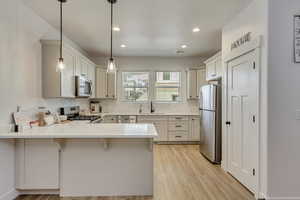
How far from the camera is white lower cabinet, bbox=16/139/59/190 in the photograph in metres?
2.72

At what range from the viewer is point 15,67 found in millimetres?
2773

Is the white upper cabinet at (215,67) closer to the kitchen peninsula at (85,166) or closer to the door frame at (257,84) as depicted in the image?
the door frame at (257,84)

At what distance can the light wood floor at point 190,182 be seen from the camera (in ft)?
8.93

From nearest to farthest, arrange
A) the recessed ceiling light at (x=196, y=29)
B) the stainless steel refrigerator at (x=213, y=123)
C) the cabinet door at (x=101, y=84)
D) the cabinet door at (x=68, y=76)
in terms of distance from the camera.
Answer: the cabinet door at (x=68, y=76) < the recessed ceiling light at (x=196, y=29) < the stainless steel refrigerator at (x=213, y=123) < the cabinet door at (x=101, y=84)

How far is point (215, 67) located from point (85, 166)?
3.42 m

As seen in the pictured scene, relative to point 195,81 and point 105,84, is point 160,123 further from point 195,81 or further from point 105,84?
point 105,84

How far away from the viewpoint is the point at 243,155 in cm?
308

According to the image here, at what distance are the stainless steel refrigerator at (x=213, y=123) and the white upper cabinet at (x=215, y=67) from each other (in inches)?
15.2

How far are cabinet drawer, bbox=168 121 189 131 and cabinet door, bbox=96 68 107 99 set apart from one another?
217cm

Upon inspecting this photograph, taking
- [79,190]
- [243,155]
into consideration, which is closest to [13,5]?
[79,190]

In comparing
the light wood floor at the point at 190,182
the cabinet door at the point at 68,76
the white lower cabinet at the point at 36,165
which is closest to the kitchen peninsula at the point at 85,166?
the white lower cabinet at the point at 36,165

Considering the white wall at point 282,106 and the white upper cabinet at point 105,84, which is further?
the white upper cabinet at point 105,84

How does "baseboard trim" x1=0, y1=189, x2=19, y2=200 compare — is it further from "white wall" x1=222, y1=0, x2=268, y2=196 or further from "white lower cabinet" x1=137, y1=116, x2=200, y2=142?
"white lower cabinet" x1=137, y1=116, x2=200, y2=142

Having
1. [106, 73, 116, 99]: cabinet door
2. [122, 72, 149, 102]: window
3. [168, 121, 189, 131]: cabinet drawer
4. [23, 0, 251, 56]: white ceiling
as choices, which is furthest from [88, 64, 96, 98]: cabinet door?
[168, 121, 189, 131]: cabinet drawer
